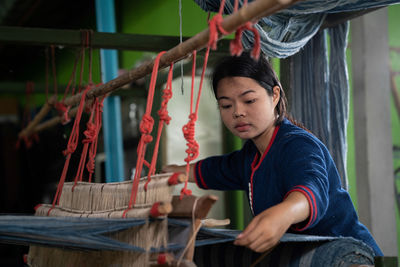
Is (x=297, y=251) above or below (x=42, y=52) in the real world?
below

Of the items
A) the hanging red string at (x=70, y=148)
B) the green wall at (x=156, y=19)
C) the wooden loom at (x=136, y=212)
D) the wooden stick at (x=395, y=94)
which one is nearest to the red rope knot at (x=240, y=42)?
the wooden loom at (x=136, y=212)

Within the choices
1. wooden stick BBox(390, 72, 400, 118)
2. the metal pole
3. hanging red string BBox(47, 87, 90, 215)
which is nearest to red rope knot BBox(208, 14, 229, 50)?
hanging red string BBox(47, 87, 90, 215)

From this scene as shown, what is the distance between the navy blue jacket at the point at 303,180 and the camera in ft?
3.84

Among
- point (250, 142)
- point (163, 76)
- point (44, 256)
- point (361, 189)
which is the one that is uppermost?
point (163, 76)

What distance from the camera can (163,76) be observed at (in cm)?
243

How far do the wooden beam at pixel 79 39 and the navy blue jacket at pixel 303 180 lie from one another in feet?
1.99

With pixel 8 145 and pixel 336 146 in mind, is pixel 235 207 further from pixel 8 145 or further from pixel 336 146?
pixel 8 145

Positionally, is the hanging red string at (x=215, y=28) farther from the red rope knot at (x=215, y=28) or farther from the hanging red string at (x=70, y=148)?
the hanging red string at (x=70, y=148)

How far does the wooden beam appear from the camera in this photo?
188cm

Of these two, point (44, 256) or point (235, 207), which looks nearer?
point (44, 256)

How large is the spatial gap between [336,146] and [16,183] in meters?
4.69

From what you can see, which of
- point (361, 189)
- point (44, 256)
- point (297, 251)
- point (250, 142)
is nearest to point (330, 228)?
point (297, 251)

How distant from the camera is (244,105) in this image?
138 centimetres

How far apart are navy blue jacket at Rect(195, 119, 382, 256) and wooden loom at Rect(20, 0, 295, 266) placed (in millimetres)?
275
